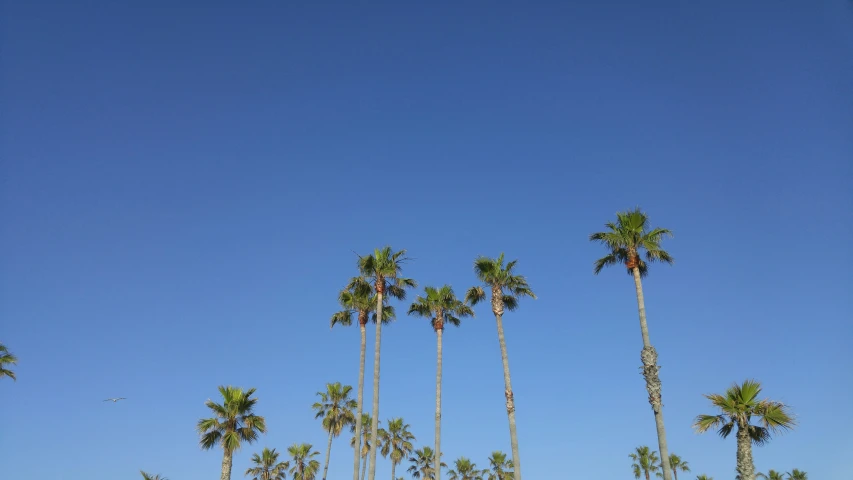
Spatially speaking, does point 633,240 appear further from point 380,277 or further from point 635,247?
point 380,277

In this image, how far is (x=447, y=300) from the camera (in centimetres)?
5225

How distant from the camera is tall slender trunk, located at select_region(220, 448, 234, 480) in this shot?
39.1 metres

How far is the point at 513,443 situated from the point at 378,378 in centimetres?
1147

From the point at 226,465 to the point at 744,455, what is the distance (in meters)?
31.3

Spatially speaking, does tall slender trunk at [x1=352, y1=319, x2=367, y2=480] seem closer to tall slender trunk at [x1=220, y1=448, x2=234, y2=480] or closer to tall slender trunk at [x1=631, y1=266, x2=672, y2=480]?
tall slender trunk at [x1=220, y1=448, x2=234, y2=480]

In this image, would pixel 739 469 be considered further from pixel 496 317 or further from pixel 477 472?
pixel 477 472

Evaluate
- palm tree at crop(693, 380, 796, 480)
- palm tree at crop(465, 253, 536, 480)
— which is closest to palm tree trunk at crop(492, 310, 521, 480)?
palm tree at crop(465, 253, 536, 480)

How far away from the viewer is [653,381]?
35438mm

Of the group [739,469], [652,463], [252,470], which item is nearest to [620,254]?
[739,469]

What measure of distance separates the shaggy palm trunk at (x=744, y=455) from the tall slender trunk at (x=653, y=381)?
16.3 feet

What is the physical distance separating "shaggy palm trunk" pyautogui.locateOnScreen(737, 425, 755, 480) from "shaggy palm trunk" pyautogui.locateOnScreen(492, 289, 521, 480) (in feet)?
52.4

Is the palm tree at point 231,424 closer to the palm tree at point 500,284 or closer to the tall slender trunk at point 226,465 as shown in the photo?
the tall slender trunk at point 226,465

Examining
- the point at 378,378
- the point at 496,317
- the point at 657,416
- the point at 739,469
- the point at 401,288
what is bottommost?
the point at 739,469

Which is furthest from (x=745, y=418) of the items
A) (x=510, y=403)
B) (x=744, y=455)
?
(x=510, y=403)
